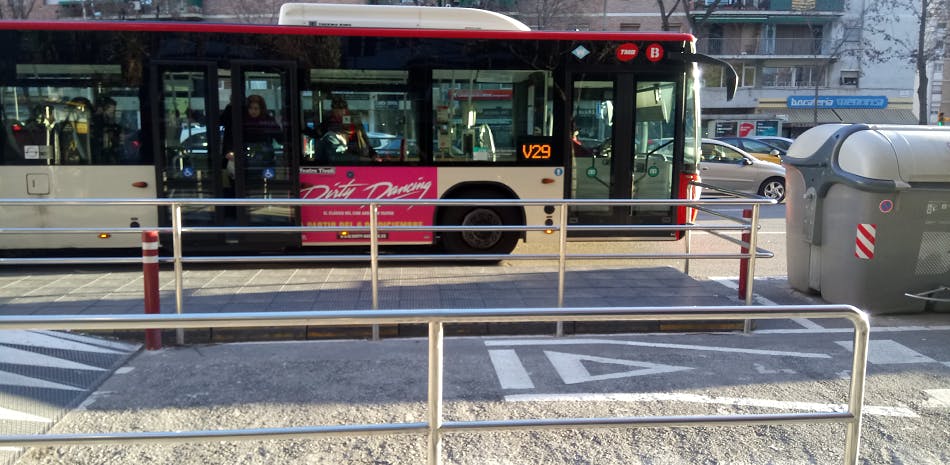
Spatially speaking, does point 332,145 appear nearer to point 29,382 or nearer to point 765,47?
point 29,382

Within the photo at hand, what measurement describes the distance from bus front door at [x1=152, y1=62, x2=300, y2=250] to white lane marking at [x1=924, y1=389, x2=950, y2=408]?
21.7 ft

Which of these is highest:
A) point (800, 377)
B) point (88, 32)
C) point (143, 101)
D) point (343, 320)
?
point (88, 32)

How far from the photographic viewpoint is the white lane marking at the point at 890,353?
562 centimetres

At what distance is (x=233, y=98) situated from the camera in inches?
340

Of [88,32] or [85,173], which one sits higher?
[88,32]

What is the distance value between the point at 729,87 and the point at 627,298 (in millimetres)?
4014

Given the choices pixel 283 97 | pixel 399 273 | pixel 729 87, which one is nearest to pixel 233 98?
pixel 283 97

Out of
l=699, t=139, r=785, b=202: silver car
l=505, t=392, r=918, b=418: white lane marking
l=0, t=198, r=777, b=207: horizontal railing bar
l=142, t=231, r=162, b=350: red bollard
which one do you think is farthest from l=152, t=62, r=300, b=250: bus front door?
l=699, t=139, r=785, b=202: silver car

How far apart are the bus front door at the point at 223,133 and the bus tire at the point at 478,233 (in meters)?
1.92

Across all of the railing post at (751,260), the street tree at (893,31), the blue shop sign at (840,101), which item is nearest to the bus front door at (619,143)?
the railing post at (751,260)

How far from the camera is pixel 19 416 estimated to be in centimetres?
422

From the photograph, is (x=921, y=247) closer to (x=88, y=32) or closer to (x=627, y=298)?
(x=627, y=298)

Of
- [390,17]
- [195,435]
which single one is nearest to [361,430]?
[195,435]

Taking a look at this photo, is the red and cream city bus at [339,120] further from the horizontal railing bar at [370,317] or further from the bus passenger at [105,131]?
the horizontal railing bar at [370,317]
